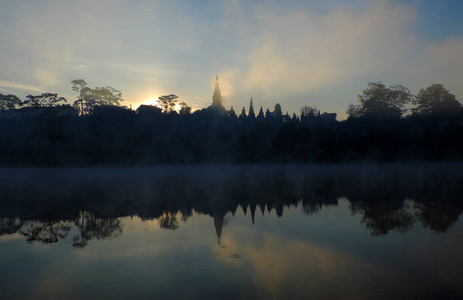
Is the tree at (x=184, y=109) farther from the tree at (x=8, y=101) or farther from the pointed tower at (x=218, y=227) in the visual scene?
the pointed tower at (x=218, y=227)

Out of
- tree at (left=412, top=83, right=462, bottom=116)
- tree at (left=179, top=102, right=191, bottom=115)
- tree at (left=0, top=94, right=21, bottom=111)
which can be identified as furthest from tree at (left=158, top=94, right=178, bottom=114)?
tree at (left=412, top=83, right=462, bottom=116)

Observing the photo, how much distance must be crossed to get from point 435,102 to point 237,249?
104 m

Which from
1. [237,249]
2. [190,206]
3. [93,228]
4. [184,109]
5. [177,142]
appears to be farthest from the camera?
[184,109]

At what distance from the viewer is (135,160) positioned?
52094 millimetres

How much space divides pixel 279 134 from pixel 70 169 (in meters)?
37.1

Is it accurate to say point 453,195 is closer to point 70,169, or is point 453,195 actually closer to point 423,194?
point 423,194

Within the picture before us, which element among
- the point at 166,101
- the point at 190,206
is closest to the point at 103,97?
the point at 166,101

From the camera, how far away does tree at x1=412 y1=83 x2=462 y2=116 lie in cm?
8700

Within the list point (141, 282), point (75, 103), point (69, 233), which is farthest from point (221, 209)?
point (75, 103)

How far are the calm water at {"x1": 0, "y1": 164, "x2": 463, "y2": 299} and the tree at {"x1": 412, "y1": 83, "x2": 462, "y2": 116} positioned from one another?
85.4 meters

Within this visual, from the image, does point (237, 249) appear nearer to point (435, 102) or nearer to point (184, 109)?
point (184, 109)

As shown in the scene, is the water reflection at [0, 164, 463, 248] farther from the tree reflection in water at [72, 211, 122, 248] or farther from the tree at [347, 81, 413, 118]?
the tree at [347, 81, 413, 118]

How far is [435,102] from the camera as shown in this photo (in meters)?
91.1

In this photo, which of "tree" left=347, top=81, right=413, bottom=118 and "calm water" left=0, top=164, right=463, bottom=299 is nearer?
"calm water" left=0, top=164, right=463, bottom=299
